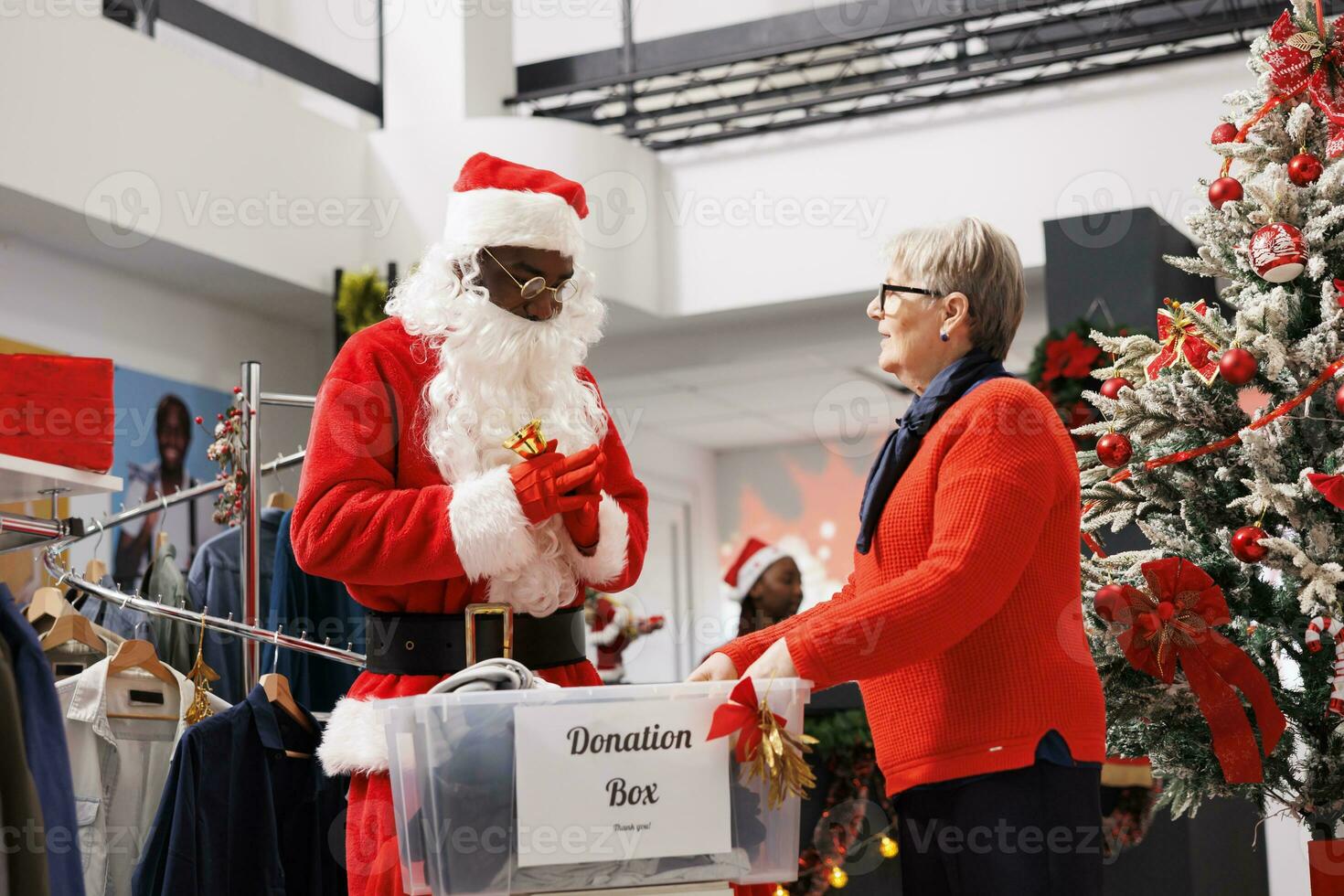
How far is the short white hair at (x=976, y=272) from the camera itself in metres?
2.03

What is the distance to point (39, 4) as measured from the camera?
4750 millimetres

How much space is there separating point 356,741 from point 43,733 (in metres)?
0.44

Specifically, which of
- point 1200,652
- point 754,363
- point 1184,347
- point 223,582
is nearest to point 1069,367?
point 1184,347

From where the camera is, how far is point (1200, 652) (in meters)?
2.69

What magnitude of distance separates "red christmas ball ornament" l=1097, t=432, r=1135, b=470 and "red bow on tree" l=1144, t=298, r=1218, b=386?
0.18 m

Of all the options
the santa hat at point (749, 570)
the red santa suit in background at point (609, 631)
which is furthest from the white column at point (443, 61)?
the santa hat at point (749, 570)

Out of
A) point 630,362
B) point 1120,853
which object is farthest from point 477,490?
point 630,362

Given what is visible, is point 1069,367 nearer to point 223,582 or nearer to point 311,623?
point 311,623

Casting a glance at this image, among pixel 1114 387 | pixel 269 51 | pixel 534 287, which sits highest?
pixel 269 51

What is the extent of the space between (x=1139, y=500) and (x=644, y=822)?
1764 millimetres

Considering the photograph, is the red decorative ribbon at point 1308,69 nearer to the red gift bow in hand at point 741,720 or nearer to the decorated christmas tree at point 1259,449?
the decorated christmas tree at point 1259,449

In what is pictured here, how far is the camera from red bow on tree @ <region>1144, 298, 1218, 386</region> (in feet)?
9.69

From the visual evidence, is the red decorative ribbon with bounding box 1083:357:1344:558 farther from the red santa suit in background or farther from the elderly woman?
the red santa suit in background

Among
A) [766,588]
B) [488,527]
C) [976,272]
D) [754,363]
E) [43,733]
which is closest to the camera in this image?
[43,733]
